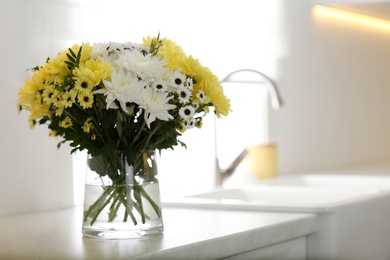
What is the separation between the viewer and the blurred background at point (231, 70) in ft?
6.68

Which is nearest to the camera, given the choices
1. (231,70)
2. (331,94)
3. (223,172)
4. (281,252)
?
(281,252)

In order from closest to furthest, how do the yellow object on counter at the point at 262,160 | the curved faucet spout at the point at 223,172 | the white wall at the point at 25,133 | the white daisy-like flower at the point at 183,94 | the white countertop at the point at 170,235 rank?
the white countertop at the point at 170,235 → the white daisy-like flower at the point at 183,94 → the white wall at the point at 25,133 → the curved faucet spout at the point at 223,172 → the yellow object on counter at the point at 262,160

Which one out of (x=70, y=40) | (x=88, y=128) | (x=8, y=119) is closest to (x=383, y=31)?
(x=70, y=40)

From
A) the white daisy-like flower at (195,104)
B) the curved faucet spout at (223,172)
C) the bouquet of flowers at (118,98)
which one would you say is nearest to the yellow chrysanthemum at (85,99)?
the bouquet of flowers at (118,98)

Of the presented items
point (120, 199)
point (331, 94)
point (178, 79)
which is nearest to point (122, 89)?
point (178, 79)

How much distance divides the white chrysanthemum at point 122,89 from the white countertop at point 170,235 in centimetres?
27

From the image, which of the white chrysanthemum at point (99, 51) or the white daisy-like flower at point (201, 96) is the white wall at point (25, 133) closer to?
the white chrysanthemum at point (99, 51)

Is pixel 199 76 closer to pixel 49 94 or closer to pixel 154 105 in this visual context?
pixel 154 105

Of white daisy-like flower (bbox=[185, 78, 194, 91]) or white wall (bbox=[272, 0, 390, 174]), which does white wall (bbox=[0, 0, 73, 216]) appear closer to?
white daisy-like flower (bbox=[185, 78, 194, 91])

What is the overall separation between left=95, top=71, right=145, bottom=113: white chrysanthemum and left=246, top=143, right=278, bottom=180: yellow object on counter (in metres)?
1.43

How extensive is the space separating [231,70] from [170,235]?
1.29 meters

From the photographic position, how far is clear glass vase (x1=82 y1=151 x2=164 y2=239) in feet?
5.26

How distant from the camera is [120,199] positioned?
5.26 ft

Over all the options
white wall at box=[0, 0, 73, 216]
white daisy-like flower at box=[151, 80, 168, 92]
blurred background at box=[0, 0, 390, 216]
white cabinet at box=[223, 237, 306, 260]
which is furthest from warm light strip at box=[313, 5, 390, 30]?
white daisy-like flower at box=[151, 80, 168, 92]
